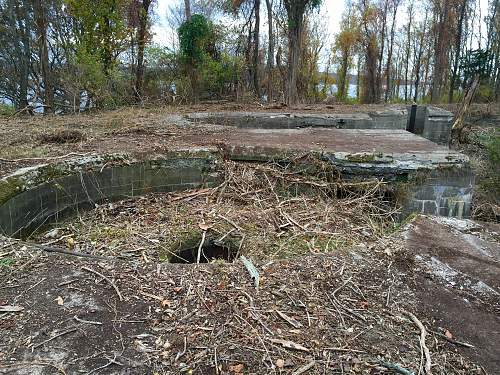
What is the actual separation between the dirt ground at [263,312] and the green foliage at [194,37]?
41.0 ft

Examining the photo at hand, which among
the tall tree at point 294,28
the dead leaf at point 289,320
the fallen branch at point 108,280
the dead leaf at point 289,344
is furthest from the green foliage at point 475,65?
the fallen branch at point 108,280

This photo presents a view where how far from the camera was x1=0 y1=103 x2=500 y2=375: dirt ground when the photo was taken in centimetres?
225

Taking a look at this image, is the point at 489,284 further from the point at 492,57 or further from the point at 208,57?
the point at 492,57

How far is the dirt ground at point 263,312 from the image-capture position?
2.25m

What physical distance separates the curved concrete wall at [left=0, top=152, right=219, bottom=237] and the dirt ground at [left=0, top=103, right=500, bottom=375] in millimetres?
1333

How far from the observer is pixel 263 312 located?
8.71 feet

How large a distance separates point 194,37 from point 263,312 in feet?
44.1

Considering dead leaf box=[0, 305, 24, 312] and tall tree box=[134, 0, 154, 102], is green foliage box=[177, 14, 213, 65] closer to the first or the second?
tall tree box=[134, 0, 154, 102]

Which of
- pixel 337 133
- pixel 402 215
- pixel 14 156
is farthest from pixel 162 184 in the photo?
pixel 337 133

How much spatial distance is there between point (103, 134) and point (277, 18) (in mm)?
12080

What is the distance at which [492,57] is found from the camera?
20.8m

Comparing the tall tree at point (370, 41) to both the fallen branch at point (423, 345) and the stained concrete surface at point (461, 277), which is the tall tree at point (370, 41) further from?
the fallen branch at point (423, 345)

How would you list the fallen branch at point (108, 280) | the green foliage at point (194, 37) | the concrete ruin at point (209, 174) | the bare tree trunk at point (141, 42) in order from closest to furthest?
the fallen branch at point (108, 280) < the concrete ruin at point (209, 174) < the green foliage at point (194, 37) < the bare tree trunk at point (141, 42)

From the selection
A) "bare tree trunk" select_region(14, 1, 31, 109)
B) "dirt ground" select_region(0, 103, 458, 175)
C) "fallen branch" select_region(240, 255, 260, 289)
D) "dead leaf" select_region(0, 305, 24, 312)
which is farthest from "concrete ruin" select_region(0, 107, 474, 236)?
"bare tree trunk" select_region(14, 1, 31, 109)
